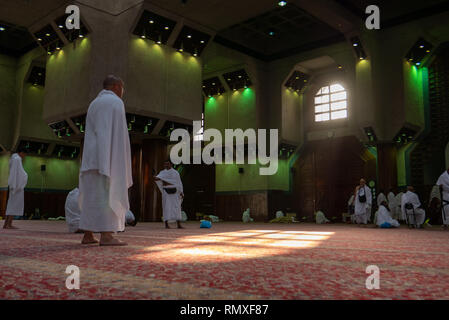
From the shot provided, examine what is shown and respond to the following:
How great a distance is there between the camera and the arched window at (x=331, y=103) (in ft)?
57.8

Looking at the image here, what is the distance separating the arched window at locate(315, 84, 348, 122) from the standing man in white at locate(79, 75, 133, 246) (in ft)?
48.4

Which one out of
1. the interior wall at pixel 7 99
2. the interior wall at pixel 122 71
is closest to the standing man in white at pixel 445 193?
the interior wall at pixel 122 71

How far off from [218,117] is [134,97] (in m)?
6.80

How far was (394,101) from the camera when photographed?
14.7 meters

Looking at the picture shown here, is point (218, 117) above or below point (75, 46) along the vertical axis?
below

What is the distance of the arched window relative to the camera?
17603 millimetres

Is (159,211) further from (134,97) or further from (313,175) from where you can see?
(313,175)

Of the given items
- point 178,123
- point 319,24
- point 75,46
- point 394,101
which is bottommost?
point 178,123

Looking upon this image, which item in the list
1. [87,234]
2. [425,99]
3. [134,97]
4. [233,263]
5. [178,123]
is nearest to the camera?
[233,263]

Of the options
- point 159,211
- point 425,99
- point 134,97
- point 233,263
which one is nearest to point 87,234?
point 233,263

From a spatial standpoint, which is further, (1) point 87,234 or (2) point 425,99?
(2) point 425,99

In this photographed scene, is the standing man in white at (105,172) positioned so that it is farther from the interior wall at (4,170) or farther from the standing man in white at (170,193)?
the interior wall at (4,170)

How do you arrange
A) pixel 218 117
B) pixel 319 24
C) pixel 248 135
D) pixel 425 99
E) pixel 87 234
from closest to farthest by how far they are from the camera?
pixel 87 234, pixel 425 99, pixel 319 24, pixel 248 135, pixel 218 117

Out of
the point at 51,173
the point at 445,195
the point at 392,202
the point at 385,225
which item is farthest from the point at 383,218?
the point at 51,173
